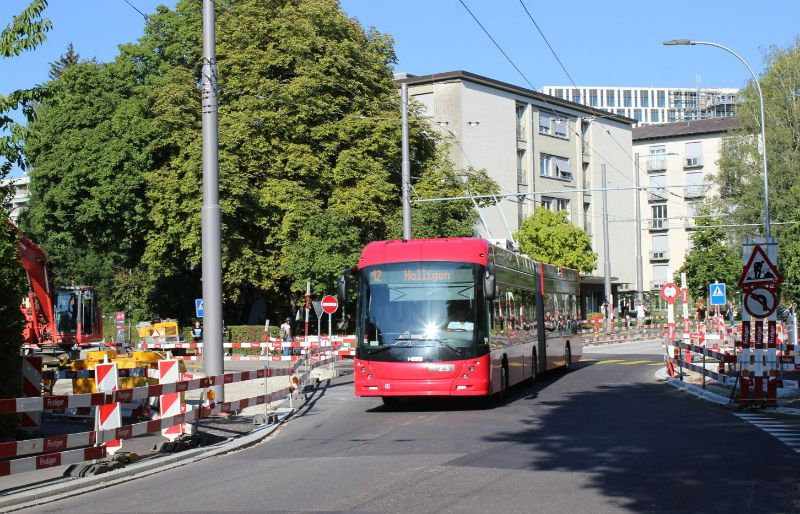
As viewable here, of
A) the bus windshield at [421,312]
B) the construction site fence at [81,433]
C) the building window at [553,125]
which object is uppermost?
the building window at [553,125]

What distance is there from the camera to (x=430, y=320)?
61.7 ft

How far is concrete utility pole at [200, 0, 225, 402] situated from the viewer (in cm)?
1680

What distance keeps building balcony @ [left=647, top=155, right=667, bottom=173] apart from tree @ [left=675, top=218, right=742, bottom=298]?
126ft

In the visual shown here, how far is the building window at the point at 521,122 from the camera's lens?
70438 millimetres

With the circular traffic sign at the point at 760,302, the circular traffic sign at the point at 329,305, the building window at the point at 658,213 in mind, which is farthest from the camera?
the building window at the point at 658,213

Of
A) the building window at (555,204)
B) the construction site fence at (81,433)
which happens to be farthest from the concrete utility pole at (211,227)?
the building window at (555,204)

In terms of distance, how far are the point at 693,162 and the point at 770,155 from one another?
33.8 metres

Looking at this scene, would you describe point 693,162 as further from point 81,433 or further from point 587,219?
point 81,433

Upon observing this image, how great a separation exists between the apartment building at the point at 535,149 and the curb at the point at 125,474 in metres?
43.2

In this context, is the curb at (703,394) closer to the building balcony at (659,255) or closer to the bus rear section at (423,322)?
the bus rear section at (423,322)

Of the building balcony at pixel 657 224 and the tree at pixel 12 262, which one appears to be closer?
the tree at pixel 12 262

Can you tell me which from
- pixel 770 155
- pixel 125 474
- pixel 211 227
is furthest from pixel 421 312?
pixel 770 155

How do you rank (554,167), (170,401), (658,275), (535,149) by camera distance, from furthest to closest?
(658,275) < (554,167) < (535,149) < (170,401)

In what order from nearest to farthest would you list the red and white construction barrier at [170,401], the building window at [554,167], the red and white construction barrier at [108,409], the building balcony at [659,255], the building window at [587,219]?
the red and white construction barrier at [108,409]
the red and white construction barrier at [170,401]
the building window at [554,167]
the building window at [587,219]
the building balcony at [659,255]
